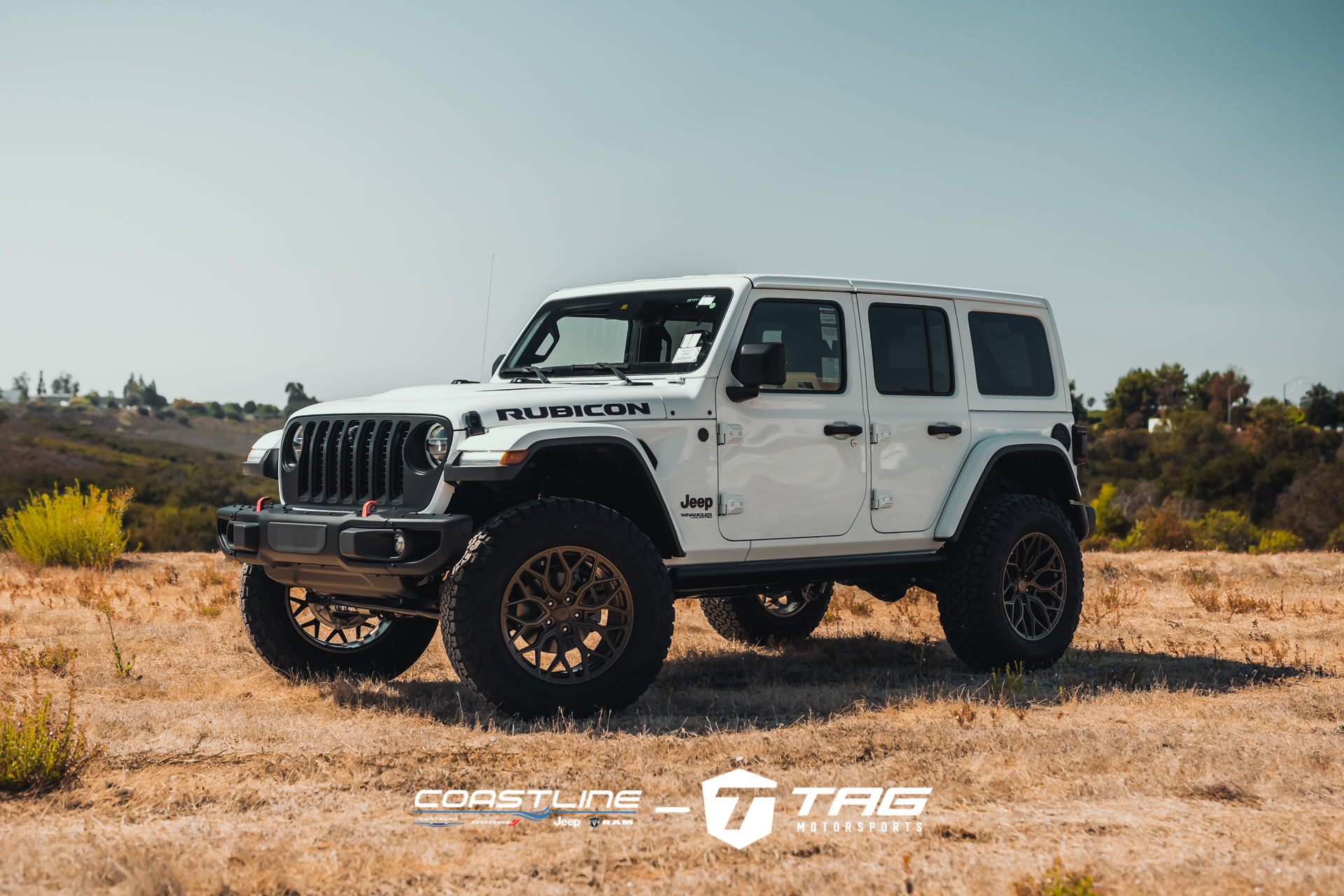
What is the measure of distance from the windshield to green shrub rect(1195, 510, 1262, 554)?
2639 cm

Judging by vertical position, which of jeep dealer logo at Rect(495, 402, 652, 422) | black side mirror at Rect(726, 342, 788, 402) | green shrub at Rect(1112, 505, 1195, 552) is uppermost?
black side mirror at Rect(726, 342, 788, 402)

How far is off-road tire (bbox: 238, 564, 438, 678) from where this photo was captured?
21.1 ft

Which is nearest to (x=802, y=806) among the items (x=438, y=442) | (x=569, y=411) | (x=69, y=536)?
(x=569, y=411)

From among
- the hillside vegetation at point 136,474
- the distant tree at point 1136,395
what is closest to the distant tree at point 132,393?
the hillside vegetation at point 136,474

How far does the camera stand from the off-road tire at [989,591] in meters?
6.83

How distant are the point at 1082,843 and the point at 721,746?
164cm

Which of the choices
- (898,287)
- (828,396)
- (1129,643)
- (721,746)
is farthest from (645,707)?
(1129,643)

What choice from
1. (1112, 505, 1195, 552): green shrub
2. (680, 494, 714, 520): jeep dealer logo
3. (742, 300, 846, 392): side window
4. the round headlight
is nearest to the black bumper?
the round headlight

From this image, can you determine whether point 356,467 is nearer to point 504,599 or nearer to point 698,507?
point 504,599

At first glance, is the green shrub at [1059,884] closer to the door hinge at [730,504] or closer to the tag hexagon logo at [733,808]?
the tag hexagon logo at [733,808]

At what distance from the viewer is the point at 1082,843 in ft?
12.1

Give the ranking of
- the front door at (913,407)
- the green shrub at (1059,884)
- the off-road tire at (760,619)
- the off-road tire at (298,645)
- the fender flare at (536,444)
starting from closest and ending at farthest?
the green shrub at (1059,884) → the fender flare at (536,444) → the off-road tire at (298,645) → the front door at (913,407) → the off-road tire at (760,619)

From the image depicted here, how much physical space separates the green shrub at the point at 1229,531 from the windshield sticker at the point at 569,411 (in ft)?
89.4

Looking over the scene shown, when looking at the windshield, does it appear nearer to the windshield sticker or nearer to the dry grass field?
the windshield sticker
